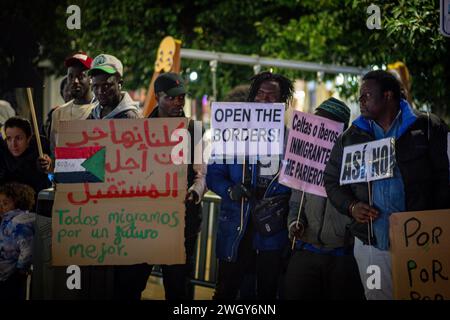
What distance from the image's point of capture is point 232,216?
690 centimetres

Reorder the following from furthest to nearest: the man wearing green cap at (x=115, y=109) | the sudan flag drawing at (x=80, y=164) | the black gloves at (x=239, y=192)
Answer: the man wearing green cap at (x=115, y=109) → the black gloves at (x=239, y=192) → the sudan flag drawing at (x=80, y=164)

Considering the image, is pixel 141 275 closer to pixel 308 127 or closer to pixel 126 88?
pixel 308 127

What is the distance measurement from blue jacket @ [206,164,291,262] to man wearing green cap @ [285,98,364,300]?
0.28m

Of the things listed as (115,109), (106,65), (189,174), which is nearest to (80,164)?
(115,109)

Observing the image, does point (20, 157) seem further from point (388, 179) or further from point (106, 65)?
point (388, 179)

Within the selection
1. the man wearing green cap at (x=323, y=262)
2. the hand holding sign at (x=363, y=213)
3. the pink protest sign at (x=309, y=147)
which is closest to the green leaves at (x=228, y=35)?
the pink protest sign at (x=309, y=147)

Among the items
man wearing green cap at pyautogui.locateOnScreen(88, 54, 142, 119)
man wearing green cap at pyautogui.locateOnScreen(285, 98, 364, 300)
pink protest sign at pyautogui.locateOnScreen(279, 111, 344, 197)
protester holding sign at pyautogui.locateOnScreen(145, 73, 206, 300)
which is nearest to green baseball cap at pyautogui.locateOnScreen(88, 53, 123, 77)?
man wearing green cap at pyautogui.locateOnScreen(88, 54, 142, 119)

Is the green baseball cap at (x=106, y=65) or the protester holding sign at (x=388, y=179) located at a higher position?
the green baseball cap at (x=106, y=65)

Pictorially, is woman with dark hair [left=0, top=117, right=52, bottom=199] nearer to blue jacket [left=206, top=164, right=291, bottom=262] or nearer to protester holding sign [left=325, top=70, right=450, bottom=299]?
blue jacket [left=206, top=164, right=291, bottom=262]

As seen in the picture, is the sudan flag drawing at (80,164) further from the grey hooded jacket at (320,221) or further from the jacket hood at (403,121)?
the jacket hood at (403,121)

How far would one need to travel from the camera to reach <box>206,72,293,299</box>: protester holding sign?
681 centimetres

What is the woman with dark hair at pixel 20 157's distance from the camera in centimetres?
746

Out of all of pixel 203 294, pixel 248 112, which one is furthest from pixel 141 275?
pixel 203 294
